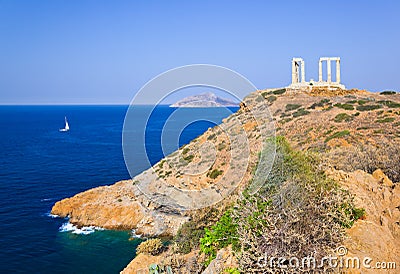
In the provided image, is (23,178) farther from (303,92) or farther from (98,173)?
(303,92)

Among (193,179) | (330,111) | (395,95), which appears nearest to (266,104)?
(330,111)

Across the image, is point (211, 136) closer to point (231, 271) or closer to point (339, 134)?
point (339, 134)

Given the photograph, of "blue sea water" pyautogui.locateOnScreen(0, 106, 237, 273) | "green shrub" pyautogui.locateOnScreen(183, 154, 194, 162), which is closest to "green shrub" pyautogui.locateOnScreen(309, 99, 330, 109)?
"blue sea water" pyautogui.locateOnScreen(0, 106, 237, 273)

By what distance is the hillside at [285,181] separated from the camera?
22.7 ft

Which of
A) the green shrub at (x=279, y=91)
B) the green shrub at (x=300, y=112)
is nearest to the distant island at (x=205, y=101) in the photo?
the green shrub at (x=300, y=112)

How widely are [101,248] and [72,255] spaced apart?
2017 mm

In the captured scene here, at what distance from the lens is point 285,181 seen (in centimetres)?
875

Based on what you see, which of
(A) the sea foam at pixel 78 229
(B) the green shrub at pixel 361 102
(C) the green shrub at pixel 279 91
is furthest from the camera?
(C) the green shrub at pixel 279 91

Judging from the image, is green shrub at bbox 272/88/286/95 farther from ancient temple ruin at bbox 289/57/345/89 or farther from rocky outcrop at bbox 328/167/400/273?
rocky outcrop at bbox 328/167/400/273

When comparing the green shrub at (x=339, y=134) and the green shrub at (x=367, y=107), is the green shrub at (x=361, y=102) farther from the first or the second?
the green shrub at (x=339, y=134)

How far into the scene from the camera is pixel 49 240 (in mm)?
26016

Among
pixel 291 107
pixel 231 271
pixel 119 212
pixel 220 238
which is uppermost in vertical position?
pixel 291 107

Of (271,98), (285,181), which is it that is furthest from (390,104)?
(285,181)

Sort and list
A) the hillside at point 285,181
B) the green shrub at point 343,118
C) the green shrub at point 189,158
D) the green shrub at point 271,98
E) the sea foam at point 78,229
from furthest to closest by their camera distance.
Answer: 1. the green shrub at point 271,98
2. the green shrub at point 189,158
3. the green shrub at point 343,118
4. the sea foam at point 78,229
5. the hillside at point 285,181
